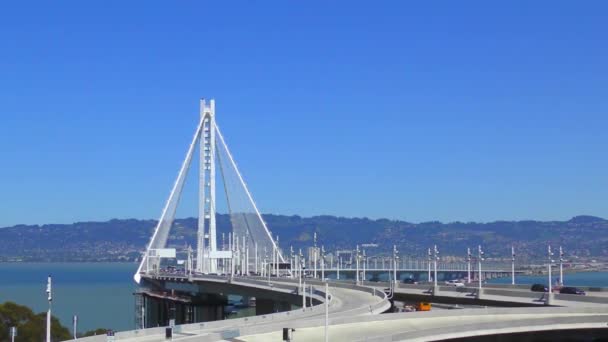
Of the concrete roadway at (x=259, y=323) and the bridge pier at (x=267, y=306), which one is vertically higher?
the concrete roadway at (x=259, y=323)

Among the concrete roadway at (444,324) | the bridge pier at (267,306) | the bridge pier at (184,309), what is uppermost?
the concrete roadway at (444,324)

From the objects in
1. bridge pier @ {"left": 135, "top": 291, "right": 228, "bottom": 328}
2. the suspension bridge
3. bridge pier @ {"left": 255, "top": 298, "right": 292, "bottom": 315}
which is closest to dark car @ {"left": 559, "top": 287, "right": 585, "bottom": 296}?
the suspension bridge

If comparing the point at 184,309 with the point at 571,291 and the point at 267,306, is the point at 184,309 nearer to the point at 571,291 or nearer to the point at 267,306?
the point at 267,306

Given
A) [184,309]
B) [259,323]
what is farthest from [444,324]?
[184,309]

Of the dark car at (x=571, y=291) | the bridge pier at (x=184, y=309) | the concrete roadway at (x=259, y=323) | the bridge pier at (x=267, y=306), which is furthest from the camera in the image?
the bridge pier at (x=184, y=309)

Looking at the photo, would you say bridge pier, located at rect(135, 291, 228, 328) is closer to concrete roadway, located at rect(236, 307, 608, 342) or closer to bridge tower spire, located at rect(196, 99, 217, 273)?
bridge tower spire, located at rect(196, 99, 217, 273)

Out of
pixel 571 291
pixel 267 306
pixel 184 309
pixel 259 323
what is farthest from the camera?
pixel 184 309

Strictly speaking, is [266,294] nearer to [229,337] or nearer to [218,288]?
[218,288]

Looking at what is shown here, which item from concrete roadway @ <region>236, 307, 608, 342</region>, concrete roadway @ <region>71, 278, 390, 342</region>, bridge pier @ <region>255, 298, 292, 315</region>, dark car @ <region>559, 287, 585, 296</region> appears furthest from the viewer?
bridge pier @ <region>255, 298, 292, 315</region>

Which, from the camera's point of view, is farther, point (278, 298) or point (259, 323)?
point (278, 298)

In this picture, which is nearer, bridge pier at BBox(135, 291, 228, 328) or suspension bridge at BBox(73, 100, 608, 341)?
suspension bridge at BBox(73, 100, 608, 341)

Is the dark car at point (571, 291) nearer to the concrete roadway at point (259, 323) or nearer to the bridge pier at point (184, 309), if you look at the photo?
the concrete roadway at point (259, 323)

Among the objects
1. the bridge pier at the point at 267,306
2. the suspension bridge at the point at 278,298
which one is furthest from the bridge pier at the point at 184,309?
the bridge pier at the point at 267,306

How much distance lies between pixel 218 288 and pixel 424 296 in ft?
93.4
